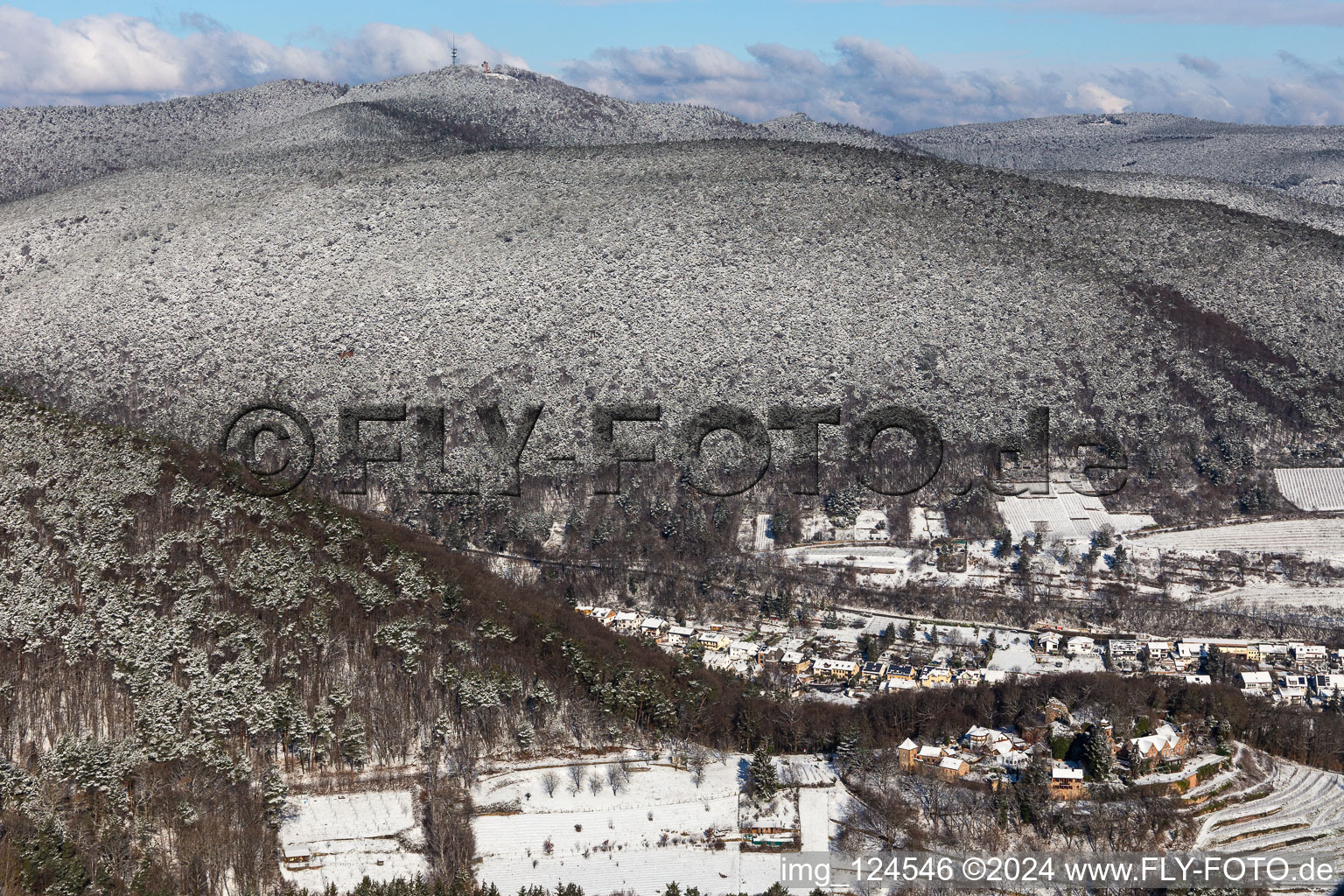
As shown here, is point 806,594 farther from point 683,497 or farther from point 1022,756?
point 1022,756

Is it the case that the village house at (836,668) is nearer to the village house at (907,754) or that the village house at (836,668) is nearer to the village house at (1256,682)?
the village house at (907,754)

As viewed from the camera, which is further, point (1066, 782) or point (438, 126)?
point (438, 126)

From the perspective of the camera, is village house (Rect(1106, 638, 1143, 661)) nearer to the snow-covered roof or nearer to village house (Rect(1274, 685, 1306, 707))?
village house (Rect(1274, 685, 1306, 707))

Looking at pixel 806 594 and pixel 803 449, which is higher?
pixel 803 449

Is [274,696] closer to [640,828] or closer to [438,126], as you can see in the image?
[640,828]

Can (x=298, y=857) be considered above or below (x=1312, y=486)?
below

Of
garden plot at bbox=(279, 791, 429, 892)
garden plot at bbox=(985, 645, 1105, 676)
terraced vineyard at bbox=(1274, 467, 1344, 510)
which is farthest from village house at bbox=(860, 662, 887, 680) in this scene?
terraced vineyard at bbox=(1274, 467, 1344, 510)

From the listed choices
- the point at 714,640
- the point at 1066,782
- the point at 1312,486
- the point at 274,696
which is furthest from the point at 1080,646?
the point at 274,696

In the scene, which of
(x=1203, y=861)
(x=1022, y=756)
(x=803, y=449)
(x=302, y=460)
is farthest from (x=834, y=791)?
(x=302, y=460)
